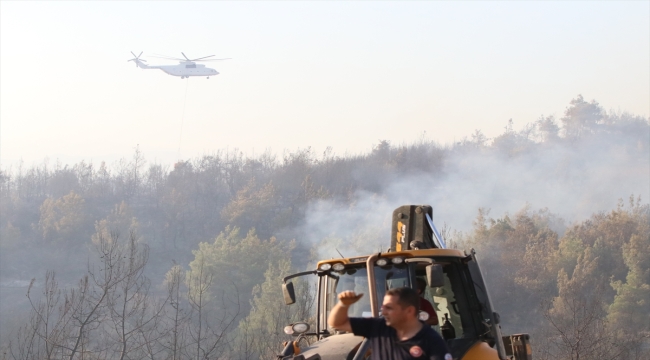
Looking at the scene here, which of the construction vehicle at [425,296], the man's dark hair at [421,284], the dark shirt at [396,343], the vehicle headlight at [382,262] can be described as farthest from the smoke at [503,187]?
the dark shirt at [396,343]

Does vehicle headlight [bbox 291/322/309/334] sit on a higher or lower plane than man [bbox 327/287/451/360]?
lower

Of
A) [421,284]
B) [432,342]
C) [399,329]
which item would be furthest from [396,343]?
[421,284]

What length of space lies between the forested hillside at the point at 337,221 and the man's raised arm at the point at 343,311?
4515 centimetres

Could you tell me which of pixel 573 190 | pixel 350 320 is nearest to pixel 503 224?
pixel 573 190

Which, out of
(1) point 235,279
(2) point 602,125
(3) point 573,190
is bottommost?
(1) point 235,279

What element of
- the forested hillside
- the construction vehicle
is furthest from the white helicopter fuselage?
the construction vehicle

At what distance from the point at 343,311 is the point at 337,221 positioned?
7510 centimetres

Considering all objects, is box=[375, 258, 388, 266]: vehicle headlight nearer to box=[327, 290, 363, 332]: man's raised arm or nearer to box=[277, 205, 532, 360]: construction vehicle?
box=[277, 205, 532, 360]: construction vehicle

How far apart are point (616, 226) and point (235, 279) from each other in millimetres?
31583

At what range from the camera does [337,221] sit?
8044 cm

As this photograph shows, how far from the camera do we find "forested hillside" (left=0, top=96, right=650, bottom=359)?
6091 centimetres

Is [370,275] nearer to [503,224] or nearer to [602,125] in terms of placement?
[503,224]

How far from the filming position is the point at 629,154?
95.2 m

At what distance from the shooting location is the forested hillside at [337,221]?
200ft
